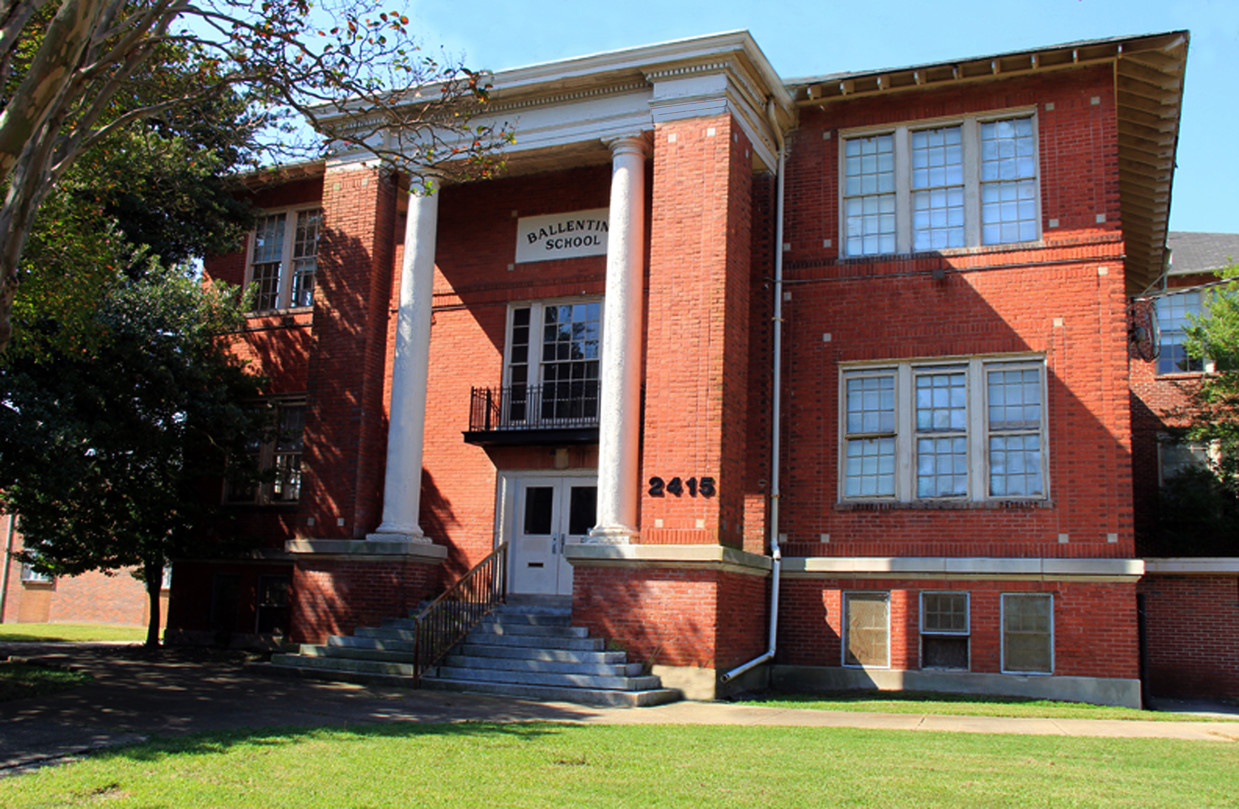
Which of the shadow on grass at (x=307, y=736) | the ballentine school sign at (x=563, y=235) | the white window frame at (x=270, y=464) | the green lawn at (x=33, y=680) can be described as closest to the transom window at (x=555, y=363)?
the ballentine school sign at (x=563, y=235)

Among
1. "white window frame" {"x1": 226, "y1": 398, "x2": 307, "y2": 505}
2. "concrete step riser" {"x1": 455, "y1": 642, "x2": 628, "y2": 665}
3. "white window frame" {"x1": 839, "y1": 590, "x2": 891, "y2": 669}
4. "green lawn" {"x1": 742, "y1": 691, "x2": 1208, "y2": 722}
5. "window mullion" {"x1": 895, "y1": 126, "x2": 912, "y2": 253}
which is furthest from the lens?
"white window frame" {"x1": 226, "y1": 398, "x2": 307, "y2": 505}

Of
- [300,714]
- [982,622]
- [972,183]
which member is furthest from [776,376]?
[300,714]

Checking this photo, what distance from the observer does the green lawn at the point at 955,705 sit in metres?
12.0

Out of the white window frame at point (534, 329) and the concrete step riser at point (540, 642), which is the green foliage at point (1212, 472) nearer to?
the white window frame at point (534, 329)

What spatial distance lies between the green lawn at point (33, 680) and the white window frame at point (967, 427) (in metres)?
10.5

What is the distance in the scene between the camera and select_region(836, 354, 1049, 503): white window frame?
47.7 ft

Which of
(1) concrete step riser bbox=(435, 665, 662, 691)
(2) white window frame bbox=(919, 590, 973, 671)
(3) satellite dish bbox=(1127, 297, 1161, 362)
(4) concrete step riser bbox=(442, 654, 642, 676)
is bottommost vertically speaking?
(1) concrete step riser bbox=(435, 665, 662, 691)

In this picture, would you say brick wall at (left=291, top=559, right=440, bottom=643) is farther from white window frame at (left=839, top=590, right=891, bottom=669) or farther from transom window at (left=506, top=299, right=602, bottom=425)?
white window frame at (left=839, top=590, right=891, bottom=669)

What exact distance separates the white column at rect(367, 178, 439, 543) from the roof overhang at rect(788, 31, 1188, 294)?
635 cm

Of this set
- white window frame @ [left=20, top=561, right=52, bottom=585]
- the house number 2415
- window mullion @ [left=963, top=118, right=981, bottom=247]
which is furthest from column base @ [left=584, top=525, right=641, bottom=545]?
white window frame @ [left=20, top=561, right=52, bottom=585]

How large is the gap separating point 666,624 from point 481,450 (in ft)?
18.0

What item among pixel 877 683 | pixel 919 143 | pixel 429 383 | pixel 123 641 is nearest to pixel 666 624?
pixel 877 683

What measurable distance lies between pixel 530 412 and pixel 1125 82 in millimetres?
10496

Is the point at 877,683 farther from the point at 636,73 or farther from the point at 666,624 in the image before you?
the point at 636,73
